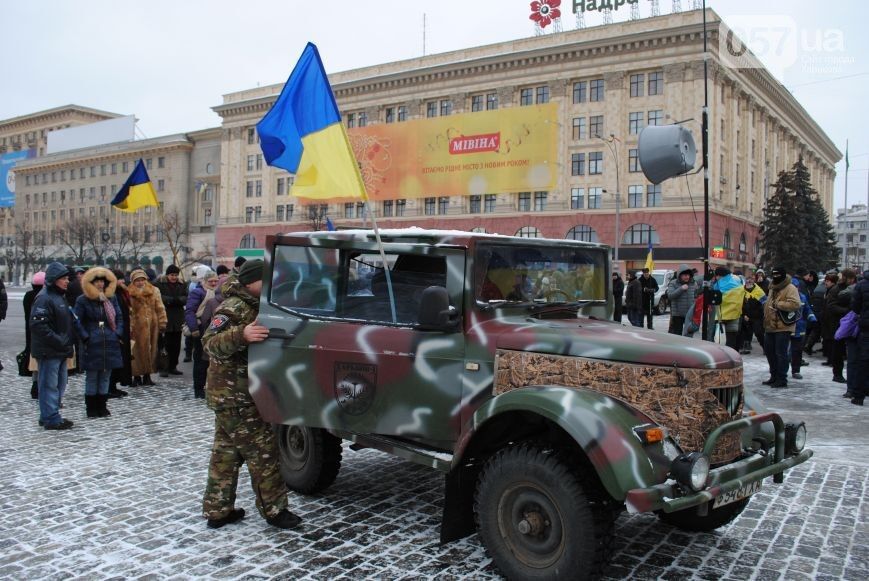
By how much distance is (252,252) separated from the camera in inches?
1697

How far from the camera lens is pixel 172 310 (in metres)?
12.4

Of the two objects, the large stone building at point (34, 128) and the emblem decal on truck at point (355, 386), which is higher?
the large stone building at point (34, 128)

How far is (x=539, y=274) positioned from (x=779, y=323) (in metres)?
7.69

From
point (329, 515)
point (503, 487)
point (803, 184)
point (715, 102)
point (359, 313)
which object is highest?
point (715, 102)

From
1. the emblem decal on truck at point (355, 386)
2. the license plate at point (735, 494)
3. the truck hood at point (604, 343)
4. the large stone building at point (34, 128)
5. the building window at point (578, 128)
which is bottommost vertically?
the license plate at point (735, 494)

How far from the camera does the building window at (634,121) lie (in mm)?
51188

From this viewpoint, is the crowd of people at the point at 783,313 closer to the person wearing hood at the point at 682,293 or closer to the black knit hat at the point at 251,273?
the person wearing hood at the point at 682,293

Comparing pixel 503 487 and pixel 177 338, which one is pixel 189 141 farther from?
pixel 503 487

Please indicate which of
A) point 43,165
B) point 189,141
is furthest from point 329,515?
point 43,165

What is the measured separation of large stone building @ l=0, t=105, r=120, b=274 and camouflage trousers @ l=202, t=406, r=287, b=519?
388 ft

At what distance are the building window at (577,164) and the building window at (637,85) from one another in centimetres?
563

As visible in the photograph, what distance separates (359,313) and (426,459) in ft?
3.65

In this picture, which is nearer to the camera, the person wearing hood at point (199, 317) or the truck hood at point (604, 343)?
the truck hood at point (604, 343)

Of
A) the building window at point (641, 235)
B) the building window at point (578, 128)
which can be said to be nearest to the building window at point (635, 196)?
the building window at point (641, 235)
